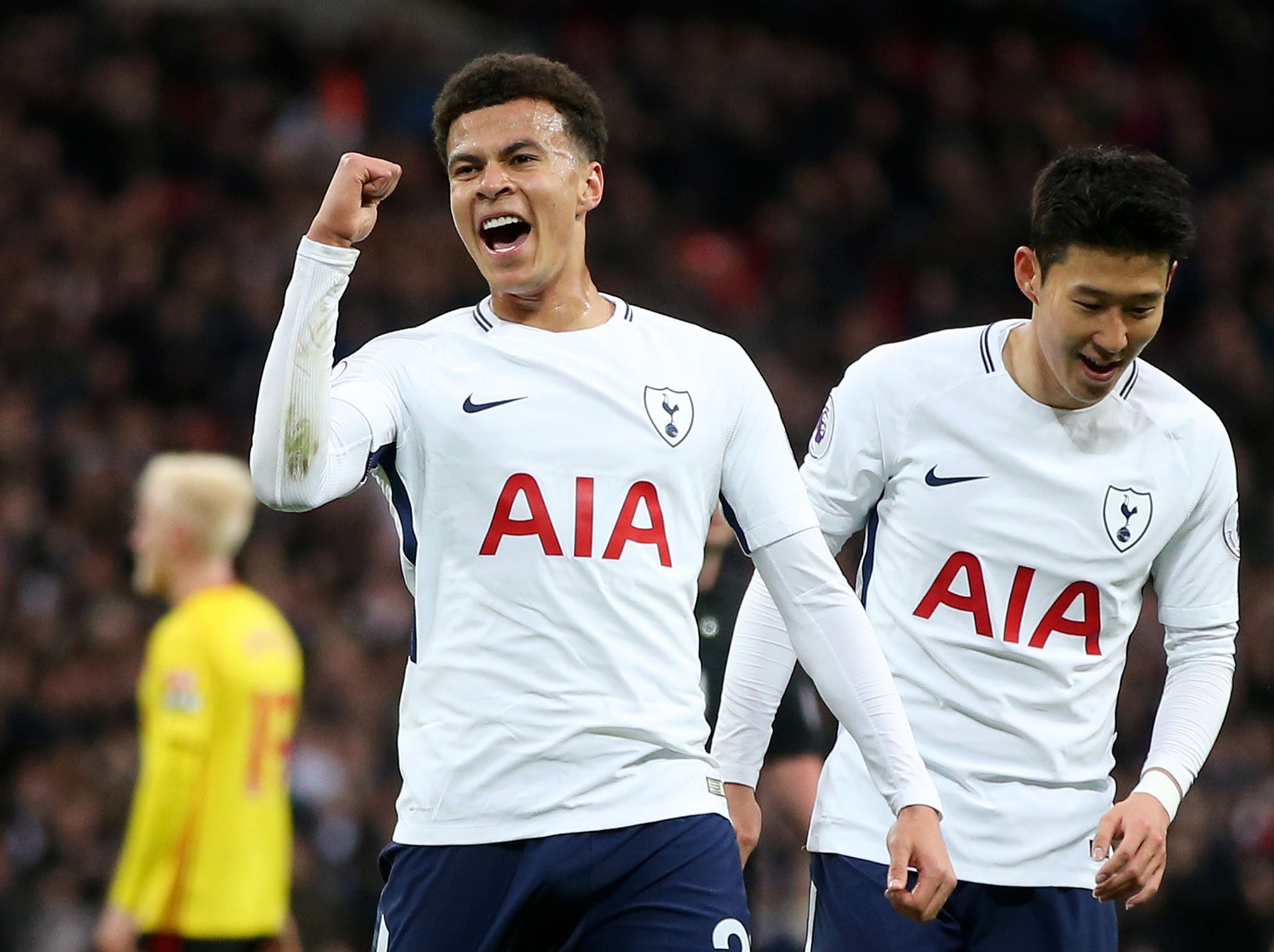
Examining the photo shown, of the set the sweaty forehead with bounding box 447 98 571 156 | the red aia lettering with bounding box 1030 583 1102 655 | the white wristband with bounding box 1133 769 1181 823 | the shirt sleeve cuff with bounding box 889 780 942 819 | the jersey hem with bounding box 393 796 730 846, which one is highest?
the sweaty forehead with bounding box 447 98 571 156

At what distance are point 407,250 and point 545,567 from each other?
31.1ft

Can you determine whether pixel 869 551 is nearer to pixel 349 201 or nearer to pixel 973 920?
pixel 973 920

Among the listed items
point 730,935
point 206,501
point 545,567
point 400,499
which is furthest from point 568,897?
point 206,501

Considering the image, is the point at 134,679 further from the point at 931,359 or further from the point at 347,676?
the point at 931,359

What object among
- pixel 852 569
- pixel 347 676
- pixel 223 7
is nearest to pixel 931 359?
pixel 852 569

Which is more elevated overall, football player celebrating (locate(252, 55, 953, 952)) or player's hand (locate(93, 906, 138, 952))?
football player celebrating (locate(252, 55, 953, 952))

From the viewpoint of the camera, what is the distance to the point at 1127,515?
356 cm

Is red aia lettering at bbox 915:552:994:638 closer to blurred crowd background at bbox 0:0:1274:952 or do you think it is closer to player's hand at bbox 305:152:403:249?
player's hand at bbox 305:152:403:249

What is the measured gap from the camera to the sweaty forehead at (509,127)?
10.5 feet

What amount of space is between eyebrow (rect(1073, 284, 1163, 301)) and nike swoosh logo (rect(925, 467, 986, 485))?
0.40 metres

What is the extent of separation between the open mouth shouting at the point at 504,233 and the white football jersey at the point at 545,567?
5.5 inches

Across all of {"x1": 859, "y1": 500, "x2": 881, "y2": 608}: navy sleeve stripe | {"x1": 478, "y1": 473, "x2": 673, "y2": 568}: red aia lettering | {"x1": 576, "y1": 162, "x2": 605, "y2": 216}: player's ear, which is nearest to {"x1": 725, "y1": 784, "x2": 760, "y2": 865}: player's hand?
{"x1": 859, "y1": 500, "x2": 881, "y2": 608}: navy sleeve stripe

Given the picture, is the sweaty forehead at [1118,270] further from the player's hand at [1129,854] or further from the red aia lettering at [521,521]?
the red aia lettering at [521,521]

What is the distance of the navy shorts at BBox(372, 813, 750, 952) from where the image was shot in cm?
292
